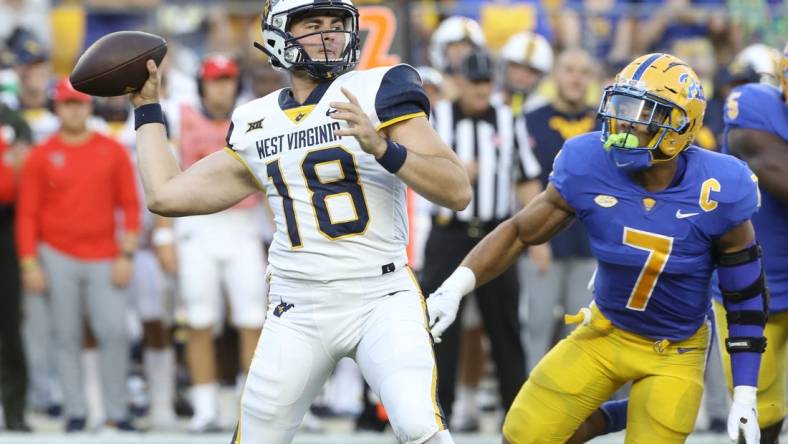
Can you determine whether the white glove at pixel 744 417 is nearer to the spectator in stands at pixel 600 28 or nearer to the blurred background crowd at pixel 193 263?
the blurred background crowd at pixel 193 263

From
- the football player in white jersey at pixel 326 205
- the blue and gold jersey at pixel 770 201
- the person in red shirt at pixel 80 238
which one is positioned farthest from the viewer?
the person in red shirt at pixel 80 238

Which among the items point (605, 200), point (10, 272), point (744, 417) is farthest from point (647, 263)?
point (10, 272)

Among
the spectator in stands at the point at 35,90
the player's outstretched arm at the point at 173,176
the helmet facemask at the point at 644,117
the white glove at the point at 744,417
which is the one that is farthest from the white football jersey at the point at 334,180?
the spectator in stands at the point at 35,90

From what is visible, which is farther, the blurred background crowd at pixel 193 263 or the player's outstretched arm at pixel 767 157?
the blurred background crowd at pixel 193 263

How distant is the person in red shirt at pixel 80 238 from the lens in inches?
302

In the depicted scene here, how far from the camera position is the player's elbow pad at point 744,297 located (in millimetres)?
4699

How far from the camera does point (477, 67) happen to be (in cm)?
754

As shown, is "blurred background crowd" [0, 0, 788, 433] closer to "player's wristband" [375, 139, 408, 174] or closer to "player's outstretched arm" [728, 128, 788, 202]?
"player's outstretched arm" [728, 128, 788, 202]

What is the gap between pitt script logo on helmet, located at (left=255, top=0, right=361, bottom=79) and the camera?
4.48 meters

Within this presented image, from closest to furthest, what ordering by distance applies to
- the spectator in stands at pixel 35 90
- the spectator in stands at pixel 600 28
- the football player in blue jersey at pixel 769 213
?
the football player in blue jersey at pixel 769 213 < the spectator in stands at pixel 35 90 < the spectator in stands at pixel 600 28

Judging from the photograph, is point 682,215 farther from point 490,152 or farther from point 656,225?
point 490,152

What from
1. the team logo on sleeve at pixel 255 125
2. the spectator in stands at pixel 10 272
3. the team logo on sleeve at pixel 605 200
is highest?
the team logo on sleeve at pixel 255 125

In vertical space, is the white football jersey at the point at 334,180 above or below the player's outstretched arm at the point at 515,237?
above

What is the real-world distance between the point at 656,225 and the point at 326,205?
1.13m
